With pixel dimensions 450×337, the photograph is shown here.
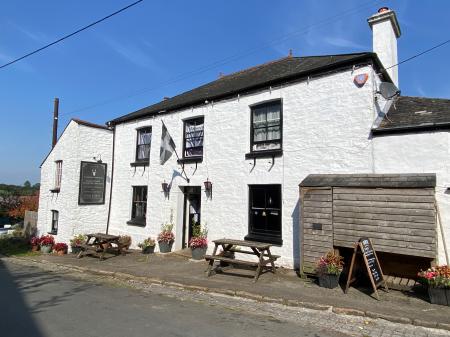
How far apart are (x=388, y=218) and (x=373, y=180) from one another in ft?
3.39

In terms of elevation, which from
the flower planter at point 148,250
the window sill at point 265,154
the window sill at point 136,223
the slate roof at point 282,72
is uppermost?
the slate roof at point 282,72

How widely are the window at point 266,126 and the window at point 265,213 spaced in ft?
4.53

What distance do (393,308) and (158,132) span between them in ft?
37.1

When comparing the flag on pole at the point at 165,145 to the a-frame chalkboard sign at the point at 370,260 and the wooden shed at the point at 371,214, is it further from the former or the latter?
the a-frame chalkboard sign at the point at 370,260

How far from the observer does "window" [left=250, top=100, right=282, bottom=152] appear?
1145cm

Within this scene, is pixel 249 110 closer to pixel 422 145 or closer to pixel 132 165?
pixel 422 145

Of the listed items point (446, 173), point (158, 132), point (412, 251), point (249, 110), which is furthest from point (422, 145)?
point (158, 132)

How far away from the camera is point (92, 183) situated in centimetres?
1619

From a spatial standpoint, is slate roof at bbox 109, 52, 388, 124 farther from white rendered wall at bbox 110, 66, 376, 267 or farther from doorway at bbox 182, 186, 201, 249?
doorway at bbox 182, 186, 201, 249

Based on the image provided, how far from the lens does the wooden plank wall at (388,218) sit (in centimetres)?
748

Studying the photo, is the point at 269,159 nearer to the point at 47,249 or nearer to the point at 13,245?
the point at 47,249

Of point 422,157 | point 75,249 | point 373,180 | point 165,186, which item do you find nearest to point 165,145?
point 165,186

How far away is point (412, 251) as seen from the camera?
24.7 ft

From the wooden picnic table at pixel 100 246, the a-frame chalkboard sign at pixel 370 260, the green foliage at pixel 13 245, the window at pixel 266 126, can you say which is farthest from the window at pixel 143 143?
the a-frame chalkboard sign at pixel 370 260
